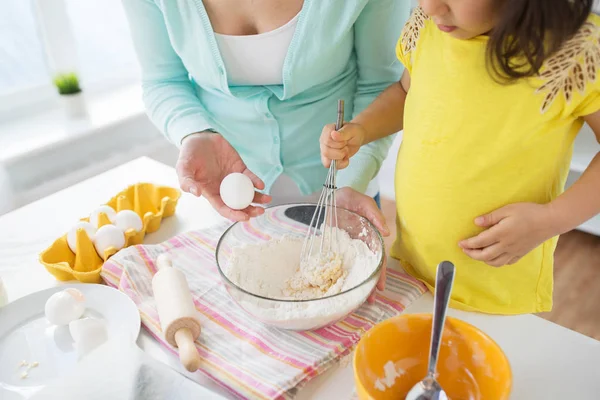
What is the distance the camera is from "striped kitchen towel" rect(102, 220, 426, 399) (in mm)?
648

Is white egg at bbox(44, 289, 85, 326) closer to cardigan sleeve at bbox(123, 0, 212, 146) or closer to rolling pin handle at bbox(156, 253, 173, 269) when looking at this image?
rolling pin handle at bbox(156, 253, 173, 269)

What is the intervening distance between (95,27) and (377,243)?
190cm

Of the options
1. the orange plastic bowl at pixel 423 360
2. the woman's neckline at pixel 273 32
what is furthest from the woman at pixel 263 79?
the orange plastic bowl at pixel 423 360

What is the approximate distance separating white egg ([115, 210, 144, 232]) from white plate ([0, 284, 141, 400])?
165mm

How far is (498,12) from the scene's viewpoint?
2.14 ft

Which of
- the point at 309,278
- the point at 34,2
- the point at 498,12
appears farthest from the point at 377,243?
the point at 34,2

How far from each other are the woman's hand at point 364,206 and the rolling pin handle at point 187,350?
289 millimetres

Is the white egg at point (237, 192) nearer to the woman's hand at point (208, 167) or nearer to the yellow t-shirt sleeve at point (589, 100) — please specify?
the woman's hand at point (208, 167)

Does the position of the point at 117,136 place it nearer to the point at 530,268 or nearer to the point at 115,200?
the point at 115,200

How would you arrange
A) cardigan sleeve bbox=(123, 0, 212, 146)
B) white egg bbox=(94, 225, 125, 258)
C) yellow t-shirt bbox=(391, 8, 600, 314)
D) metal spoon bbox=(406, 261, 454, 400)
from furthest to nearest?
cardigan sleeve bbox=(123, 0, 212, 146) < white egg bbox=(94, 225, 125, 258) < yellow t-shirt bbox=(391, 8, 600, 314) < metal spoon bbox=(406, 261, 454, 400)

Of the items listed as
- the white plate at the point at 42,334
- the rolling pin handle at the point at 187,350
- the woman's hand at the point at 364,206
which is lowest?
the white plate at the point at 42,334

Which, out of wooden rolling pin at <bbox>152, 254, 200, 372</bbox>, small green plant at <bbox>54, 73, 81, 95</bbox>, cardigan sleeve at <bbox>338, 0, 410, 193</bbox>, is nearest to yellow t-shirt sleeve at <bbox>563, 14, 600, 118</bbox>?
cardigan sleeve at <bbox>338, 0, 410, 193</bbox>

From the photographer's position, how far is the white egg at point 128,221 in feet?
3.13

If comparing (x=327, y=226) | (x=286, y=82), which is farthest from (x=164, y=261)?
(x=286, y=82)
